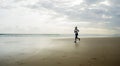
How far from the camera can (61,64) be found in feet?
31.2

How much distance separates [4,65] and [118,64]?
5954 millimetres

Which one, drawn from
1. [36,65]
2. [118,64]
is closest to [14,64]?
[36,65]

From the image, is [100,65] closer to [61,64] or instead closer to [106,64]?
[106,64]

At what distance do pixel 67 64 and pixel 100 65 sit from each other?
5.56ft

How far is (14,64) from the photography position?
968cm

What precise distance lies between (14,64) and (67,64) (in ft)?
9.31

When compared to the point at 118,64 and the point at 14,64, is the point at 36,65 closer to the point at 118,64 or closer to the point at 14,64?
the point at 14,64

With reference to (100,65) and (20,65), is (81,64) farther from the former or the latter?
(20,65)

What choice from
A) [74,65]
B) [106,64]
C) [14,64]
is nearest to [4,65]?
[14,64]

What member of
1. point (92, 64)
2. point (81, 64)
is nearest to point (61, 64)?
point (81, 64)

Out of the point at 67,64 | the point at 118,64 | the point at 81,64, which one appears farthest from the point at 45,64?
the point at 118,64

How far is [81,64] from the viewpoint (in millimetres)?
9492

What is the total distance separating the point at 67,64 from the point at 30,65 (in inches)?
75.6

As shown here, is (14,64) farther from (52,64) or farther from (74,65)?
(74,65)
